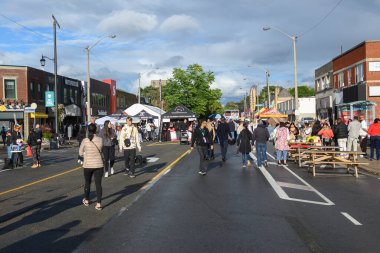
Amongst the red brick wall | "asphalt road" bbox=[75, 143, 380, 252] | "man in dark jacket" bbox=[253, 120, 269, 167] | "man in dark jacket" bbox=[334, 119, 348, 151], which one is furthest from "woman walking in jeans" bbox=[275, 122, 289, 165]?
the red brick wall

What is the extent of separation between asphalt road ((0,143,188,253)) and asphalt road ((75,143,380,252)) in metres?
0.38

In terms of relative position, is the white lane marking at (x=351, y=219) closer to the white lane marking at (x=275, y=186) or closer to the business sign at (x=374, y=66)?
the white lane marking at (x=275, y=186)

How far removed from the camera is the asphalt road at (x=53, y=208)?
6.79 metres

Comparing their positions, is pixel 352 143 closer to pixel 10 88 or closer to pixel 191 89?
pixel 10 88

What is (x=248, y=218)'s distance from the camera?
810 cm

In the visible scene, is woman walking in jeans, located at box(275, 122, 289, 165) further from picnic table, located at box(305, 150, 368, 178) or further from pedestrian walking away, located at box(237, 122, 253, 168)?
picnic table, located at box(305, 150, 368, 178)

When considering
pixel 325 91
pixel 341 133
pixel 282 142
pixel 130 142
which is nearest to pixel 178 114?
pixel 325 91

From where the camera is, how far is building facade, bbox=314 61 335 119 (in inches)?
2024

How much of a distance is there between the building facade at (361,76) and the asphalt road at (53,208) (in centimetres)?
2632

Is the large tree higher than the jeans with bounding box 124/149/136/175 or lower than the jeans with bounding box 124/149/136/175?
higher

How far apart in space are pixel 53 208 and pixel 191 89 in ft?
198

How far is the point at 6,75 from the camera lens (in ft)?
139

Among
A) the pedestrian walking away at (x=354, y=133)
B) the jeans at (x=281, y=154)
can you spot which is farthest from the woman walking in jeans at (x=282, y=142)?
the pedestrian walking away at (x=354, y=133)

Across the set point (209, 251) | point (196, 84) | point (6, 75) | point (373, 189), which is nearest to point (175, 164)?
point (373, 189)
